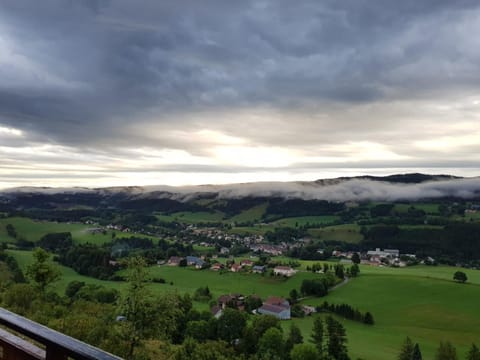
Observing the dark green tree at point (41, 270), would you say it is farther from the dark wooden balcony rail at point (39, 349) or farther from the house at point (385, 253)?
the house at point (385, 253)

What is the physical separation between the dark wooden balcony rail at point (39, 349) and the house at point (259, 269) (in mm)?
83760

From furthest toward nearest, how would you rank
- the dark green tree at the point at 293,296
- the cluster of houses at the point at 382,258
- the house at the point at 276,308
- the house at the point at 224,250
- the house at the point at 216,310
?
1. the house at the point at 224,250
2. the cluster of houses at the point at 382,258
3. the dark green tree at the point at 293,296
4. the house at the point at 276,308
5. the house at the point at 216,310

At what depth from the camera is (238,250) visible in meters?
124

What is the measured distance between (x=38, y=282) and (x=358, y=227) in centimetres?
14946

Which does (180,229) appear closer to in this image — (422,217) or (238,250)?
(238,250)

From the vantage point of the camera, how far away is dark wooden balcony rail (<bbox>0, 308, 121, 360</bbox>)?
257cm

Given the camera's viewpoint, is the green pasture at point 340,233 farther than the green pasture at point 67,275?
Yes

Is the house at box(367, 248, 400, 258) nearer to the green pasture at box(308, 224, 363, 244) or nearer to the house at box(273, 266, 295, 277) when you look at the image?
the green pasture at box(308, 224, 363, 244)

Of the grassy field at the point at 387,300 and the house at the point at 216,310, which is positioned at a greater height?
the house at the point at 216,310

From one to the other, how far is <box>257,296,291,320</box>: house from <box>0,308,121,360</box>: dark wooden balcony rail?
54.3 metres

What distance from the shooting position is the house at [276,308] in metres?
55.4

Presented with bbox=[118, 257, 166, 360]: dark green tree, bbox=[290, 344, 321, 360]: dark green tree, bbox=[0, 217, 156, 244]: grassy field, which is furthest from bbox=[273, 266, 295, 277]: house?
bbox=[118, 257, 166, 360]: dark green tree

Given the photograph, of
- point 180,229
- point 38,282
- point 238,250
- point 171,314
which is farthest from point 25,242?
point 171,314

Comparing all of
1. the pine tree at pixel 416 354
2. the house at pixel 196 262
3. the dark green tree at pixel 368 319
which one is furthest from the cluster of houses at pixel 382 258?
the pine tree at pixel 416 354
